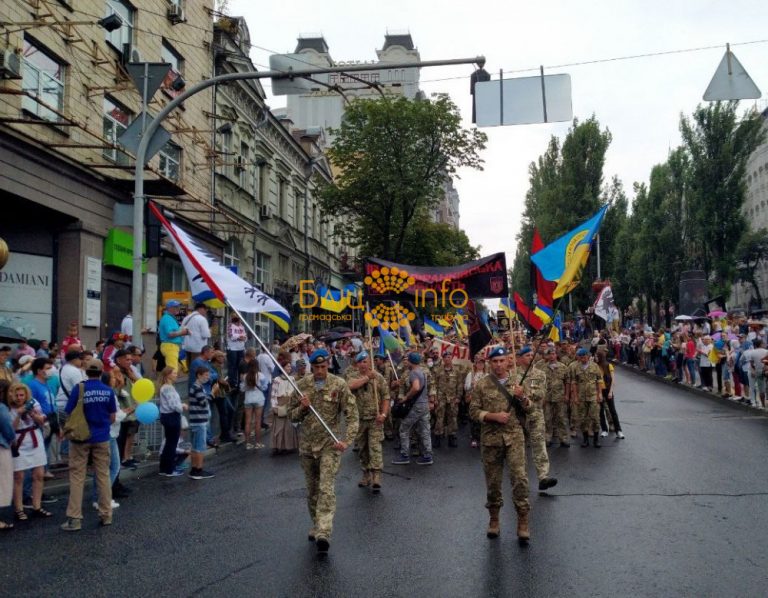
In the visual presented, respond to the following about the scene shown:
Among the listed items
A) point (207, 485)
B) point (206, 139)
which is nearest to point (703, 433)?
point (207, 485)

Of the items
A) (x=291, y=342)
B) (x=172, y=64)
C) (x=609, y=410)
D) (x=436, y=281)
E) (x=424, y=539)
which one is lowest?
(x=424, y=539)

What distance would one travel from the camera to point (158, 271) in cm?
2303

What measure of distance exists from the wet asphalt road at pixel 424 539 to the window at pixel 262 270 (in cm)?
2176

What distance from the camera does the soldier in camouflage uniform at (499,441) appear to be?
7.02 m

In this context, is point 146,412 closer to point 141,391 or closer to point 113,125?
point 141,391

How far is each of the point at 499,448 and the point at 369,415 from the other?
312 centimetres

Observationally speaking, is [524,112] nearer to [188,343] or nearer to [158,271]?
[188,343]

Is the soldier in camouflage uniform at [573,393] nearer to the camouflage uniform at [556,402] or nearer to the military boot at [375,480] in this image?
the camouflage uniform at [556,402]

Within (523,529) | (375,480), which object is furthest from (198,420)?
(523,529)

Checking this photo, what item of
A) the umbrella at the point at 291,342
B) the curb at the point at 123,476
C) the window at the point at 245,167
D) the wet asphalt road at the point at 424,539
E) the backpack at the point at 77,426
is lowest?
the wet asphalt road at the point at 424,539

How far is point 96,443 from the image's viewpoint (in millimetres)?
7848

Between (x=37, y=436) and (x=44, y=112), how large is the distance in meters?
11.2

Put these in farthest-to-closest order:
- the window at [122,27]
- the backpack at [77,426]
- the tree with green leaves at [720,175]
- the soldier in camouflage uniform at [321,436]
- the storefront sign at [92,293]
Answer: the tree with green leaves at [720,175]
the window at [122,27]
the storefront sign at [92,293]
the backpack at [77,426]
the soldier in camouflage uniform at [321,436]

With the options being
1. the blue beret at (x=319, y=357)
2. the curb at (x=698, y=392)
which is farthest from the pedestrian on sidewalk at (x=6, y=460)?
the curb at (x=698, y=392)
